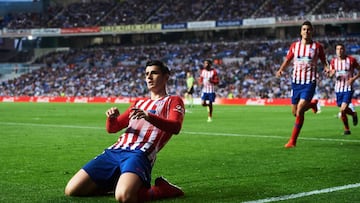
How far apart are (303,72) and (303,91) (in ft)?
1.29

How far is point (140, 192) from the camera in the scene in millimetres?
6551

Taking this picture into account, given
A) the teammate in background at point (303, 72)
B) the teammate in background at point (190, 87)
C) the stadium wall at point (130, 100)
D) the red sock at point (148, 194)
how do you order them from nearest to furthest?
the red sock at point (148, 194) < the teammate in background at point (303, 72) < the teammate in background at point (190, 87) < the stadium wall at point (130, 100)

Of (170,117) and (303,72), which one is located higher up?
(303,72)

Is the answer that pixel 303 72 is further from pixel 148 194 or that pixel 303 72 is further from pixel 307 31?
pixel 148 194

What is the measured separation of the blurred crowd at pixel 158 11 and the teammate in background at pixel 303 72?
145ft

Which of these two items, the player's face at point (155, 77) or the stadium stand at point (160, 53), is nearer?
the player's face at point (155, 77)

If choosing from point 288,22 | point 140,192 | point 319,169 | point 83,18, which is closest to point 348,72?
point 319,169

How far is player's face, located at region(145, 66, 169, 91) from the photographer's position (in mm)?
6805

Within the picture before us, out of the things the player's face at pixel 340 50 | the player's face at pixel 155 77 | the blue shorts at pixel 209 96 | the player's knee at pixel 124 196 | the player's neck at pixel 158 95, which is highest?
the player's face at pixel 340 50

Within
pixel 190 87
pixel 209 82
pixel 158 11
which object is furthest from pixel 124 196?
pixel 158 11

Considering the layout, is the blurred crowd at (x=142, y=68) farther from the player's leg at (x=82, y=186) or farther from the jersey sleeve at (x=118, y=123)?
the player's leg at (x=82, y=186)

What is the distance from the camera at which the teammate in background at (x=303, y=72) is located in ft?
42.0

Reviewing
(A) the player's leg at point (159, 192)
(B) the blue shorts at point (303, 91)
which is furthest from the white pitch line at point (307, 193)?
(B) the blue shorts at point (303, 91)

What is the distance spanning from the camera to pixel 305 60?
42.7 feet
